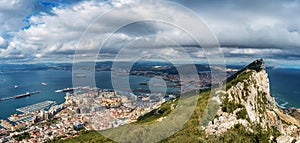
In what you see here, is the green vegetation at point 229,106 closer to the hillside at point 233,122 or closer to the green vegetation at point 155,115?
the hillside at point 233,122

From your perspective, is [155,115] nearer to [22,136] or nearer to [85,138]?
[85,138]

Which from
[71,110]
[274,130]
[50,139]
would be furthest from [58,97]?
[274,130]

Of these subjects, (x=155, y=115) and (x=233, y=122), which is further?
(x=155, y=115)

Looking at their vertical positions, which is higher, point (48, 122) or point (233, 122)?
point (233, 122)

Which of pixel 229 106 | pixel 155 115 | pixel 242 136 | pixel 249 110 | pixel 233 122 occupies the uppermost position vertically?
pixel 229 106

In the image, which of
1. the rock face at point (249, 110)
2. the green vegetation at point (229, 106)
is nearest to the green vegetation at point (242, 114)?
the rock face at point (249, 110)

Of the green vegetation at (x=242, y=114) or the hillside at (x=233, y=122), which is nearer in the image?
the hillside at (x=233, y=122)

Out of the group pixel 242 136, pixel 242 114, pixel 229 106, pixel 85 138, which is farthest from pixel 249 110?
pixel 85 138

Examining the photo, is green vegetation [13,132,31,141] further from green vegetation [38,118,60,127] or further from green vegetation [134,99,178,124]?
green vegetation [134,99,178,124]

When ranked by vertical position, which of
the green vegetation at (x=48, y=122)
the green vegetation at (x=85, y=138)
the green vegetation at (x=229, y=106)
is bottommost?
the green vegetation at (x=48, y=122)
